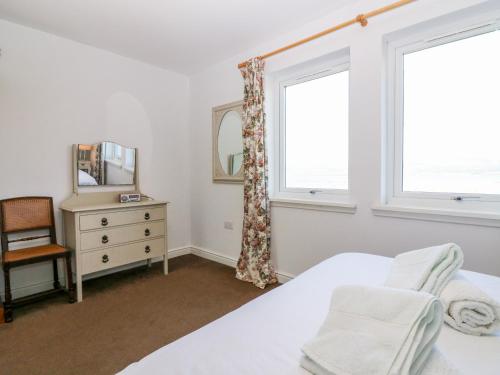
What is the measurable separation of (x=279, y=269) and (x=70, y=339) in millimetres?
1812

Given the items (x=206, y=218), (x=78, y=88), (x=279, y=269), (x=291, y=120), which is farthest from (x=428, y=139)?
(x=78, y=88)

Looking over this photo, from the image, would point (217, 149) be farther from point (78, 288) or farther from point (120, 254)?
point (78, 288)

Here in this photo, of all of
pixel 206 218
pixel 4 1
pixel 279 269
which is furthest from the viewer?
pixel 206 218

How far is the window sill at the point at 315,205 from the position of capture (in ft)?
7.54

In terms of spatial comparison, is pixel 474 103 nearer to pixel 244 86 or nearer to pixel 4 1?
pixel 244 86

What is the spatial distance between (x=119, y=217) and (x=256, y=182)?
141 cm

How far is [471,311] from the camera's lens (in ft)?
2.83

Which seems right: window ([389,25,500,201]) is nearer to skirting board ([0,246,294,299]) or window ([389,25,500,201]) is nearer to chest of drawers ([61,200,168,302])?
skirting board ([0,246,294,299])

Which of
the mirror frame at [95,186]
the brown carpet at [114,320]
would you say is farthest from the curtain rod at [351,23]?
the brown carpet at [114,320]

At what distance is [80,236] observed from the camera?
2475 millimetres

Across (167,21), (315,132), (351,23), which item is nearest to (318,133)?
(315,132)

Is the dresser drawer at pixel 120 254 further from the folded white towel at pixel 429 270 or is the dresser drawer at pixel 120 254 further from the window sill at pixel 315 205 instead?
the folded white towel at pixel 429 270

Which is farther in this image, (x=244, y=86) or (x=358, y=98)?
(x=244, y=86)

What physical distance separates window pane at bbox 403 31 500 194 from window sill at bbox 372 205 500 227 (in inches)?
7.3
